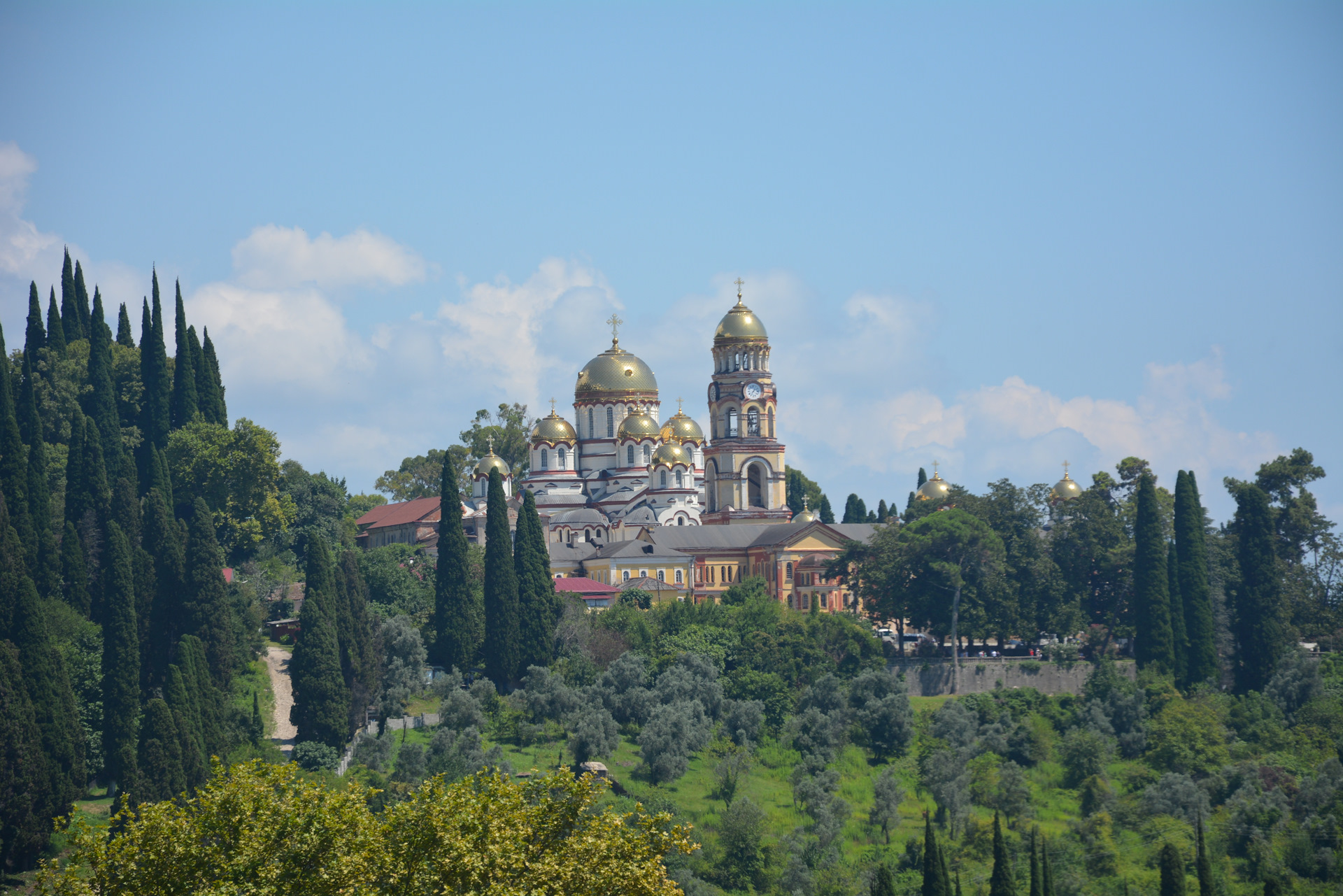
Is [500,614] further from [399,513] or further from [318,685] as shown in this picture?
[399,513]

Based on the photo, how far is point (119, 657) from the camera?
48.8m

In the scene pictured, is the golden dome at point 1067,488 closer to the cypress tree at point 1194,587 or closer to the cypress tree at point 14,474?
the cypress tree at point 1194,587

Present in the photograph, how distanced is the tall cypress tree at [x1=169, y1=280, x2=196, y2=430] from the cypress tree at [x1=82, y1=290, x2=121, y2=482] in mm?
2282

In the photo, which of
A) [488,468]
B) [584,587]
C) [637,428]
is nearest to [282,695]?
[584,587]

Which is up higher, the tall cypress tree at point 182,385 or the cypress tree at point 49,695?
the tall cypress tree at point 182,385

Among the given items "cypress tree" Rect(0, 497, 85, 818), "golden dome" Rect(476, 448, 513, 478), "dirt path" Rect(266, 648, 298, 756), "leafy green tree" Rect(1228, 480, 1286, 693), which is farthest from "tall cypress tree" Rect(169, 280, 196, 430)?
"leafy green tree" Rect(1228, 480, 1286, 693)

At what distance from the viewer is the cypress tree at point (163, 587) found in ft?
175

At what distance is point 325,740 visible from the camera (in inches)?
2010

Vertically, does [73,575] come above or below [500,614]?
above

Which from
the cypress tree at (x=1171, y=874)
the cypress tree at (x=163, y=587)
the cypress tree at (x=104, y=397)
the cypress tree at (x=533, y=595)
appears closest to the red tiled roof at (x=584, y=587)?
the cypress tree at (x=533, y=595)

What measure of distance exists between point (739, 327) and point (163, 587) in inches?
1536

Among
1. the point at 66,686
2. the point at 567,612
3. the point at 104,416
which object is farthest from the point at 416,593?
the point at 66,686

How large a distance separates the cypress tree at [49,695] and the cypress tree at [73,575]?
7033 mm

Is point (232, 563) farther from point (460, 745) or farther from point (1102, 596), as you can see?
point (1102, 596)
